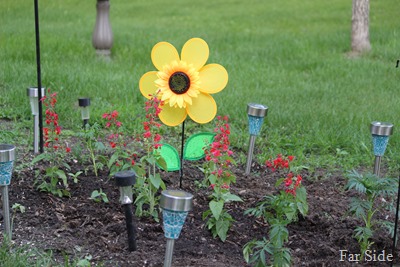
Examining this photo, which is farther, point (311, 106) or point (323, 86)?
point (323, 86)

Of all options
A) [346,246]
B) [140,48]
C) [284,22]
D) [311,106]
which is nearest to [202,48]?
[346,246]

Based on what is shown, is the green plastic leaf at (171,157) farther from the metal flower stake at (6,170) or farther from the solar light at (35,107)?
the metal flower stake at (6,170)

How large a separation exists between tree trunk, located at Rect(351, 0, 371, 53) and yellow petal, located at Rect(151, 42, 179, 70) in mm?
5164

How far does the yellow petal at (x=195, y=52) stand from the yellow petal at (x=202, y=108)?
0.67 ft

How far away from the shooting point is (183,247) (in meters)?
4.05

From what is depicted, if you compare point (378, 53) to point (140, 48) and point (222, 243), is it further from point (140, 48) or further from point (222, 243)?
point (222, 243)

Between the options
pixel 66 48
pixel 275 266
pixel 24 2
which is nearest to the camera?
pixel 275 266

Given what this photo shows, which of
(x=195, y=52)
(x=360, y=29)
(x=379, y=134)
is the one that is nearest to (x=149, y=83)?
(x=195, y=52)

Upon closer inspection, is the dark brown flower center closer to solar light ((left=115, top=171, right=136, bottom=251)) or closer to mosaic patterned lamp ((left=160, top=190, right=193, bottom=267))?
solar light ((left=115, top=171, right=136, bottom=251))

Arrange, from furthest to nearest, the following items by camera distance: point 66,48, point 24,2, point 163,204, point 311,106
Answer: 1. point 24,2
2. point 66,48
3. point 311,106
4. point 163,204

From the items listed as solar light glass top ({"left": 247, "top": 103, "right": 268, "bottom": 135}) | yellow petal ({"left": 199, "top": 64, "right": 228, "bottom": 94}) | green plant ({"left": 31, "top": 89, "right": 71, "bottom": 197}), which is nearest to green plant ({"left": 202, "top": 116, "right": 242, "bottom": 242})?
yellow petal ({"left": 199, "top": 64, "right": 228, "bottom": 94})

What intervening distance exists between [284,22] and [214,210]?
8.41m

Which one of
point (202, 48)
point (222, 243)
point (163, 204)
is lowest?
point (222, 243)

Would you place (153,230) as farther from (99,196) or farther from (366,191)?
(366,191)
